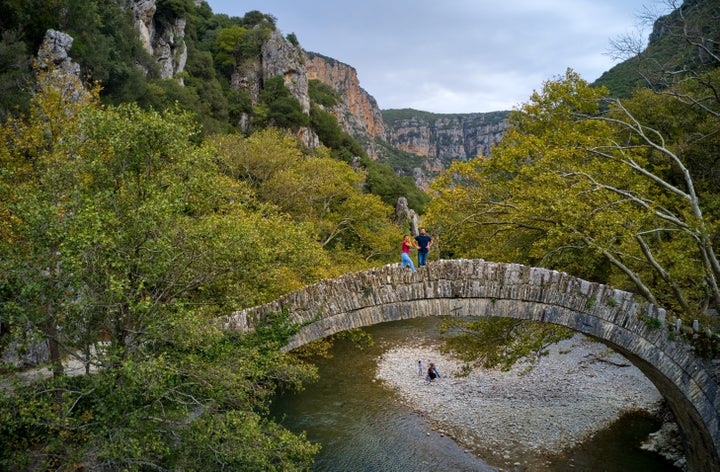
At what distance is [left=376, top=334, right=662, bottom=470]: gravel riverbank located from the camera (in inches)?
596

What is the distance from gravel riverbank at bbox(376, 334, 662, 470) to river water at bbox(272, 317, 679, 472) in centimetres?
57

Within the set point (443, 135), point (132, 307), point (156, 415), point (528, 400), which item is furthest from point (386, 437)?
point (443, 135)

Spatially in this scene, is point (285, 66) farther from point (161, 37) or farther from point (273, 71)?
point (161, 37)

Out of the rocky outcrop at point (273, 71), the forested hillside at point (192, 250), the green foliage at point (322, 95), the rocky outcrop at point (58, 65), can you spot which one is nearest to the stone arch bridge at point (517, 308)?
the forested hillside at point (192, 250)

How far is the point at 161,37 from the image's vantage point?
39469mm

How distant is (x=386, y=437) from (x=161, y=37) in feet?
129

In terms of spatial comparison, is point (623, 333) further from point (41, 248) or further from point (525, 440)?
point (41, 248)

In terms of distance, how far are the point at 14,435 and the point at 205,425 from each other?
292 cm

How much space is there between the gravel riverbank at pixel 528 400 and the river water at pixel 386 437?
569mm

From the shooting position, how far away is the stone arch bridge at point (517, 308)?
8.88 meters

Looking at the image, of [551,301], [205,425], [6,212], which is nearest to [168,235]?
[205,425]

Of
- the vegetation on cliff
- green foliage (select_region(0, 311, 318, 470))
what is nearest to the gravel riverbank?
the vegetation on cliff

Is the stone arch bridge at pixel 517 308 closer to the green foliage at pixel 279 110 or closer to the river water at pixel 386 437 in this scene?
the river water at pixel 386 437

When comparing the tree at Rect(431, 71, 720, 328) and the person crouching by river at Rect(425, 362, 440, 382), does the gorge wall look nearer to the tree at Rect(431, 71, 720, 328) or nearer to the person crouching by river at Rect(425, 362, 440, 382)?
the person crouching by river at Rect(425, 362, 440, 382)
